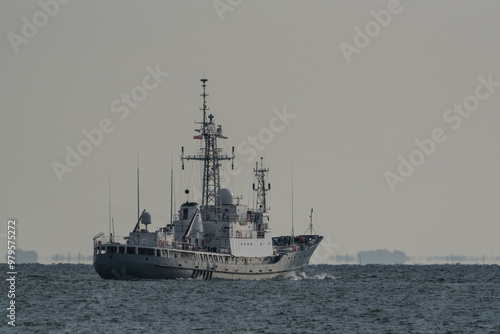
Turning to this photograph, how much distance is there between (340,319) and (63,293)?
33.3 m

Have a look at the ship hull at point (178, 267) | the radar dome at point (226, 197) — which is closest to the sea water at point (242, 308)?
the ship hull at point (178, 267)

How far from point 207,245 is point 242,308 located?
3351 cm

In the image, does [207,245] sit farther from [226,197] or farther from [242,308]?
[242,308]

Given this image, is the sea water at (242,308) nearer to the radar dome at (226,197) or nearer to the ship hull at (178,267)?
the ship hull at (178,267)

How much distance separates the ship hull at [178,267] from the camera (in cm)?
9462

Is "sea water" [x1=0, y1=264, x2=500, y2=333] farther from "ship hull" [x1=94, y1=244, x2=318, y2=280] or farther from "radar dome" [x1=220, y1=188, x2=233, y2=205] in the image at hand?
"radar dome" [x1=220, y1=188, x2=233, y2=205]

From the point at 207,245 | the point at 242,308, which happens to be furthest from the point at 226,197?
the point at 242,308

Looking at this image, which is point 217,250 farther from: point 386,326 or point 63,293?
point 386,326

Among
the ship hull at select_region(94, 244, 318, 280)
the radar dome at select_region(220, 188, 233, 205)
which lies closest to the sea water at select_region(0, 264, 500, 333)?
the ship hull at select_region(94, 244, 318, 280)

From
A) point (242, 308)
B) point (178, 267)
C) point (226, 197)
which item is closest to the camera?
point (242, 308)

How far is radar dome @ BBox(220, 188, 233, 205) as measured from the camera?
110 metres

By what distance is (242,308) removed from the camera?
71688mm

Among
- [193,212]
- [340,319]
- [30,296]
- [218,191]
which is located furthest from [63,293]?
[340,319]

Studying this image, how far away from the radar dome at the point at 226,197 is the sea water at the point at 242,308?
11.7 meters
